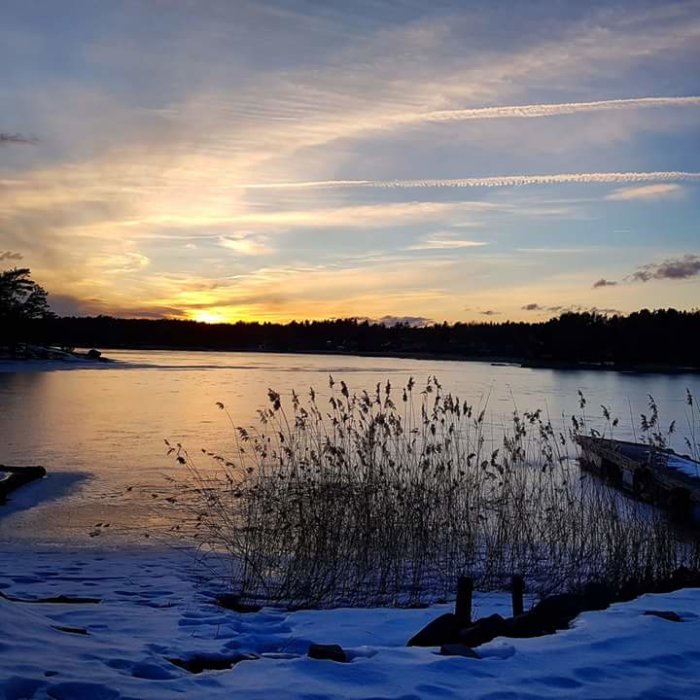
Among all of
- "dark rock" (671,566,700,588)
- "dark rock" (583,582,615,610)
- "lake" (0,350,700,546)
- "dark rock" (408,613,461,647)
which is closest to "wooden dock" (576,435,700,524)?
"dark rock" (671,566,700,588)

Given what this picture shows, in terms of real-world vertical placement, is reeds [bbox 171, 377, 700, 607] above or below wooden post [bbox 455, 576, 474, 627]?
below

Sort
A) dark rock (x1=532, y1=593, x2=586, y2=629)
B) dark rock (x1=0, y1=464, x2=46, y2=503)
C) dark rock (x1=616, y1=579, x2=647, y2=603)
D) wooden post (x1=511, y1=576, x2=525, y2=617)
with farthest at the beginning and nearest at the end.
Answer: dark rock (x1=0, y1=464, x2=46, y2=503), dark rock (x1=616, y1=579, x2=647, y2=603), wooden post (x1=511, y1=576, x2=525, y2=617), dark rock (x1=532, y1=593, x2=586, y2=629)

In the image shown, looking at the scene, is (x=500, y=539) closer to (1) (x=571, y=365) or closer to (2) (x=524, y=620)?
(2) (x=524, y=620)

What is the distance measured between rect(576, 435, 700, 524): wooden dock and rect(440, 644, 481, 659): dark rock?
6.02m

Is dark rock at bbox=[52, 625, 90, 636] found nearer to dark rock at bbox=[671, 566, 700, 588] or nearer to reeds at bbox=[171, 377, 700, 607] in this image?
reeds at bbox=[171, 377, 700, 607]

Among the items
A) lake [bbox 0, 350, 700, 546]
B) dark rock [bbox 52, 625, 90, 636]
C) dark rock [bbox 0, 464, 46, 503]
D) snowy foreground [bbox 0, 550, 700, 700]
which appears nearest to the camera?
snowy foreground [bbox 0, 550, 700, 700]

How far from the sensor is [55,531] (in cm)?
946

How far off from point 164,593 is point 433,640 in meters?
2.95

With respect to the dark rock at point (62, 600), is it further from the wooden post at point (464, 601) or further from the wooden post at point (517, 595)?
the wooden post at point (517, 595)

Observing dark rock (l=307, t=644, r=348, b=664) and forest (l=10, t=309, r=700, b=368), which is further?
forest (l=10, t=309, r=700, b=368)

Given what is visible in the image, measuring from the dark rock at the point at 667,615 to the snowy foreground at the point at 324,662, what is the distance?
54 millimetres

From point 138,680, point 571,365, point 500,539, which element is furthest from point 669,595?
point 571,365

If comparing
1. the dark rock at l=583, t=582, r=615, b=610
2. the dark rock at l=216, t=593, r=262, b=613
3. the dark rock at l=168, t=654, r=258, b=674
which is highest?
the dark rock at l=583, t=582, r=615, b=610

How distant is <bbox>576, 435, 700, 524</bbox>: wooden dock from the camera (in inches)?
463
